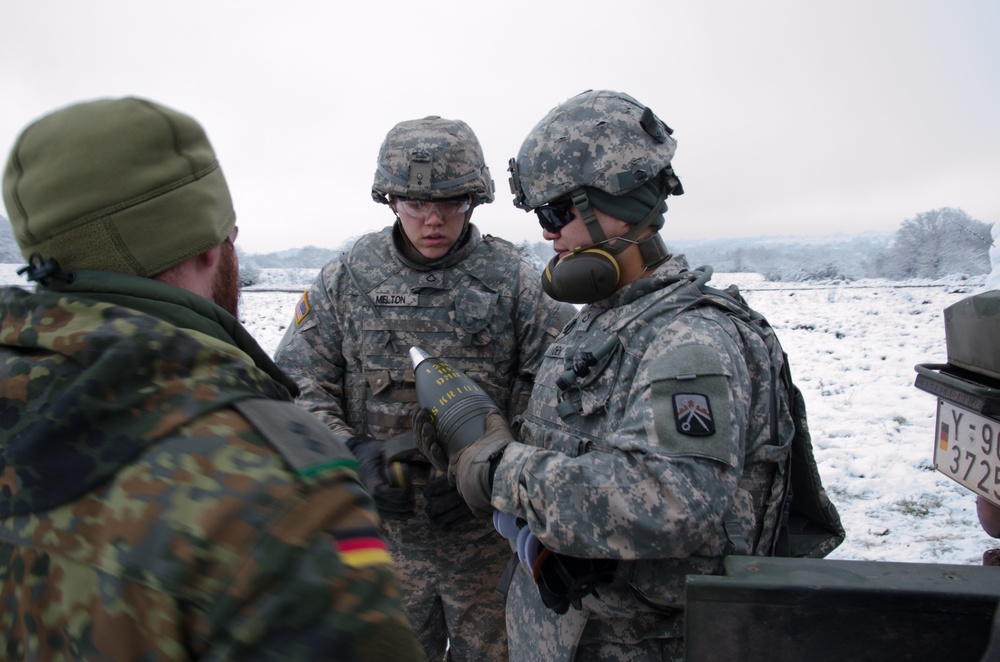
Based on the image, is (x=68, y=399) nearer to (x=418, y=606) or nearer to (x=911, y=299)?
(x=418, y=606)

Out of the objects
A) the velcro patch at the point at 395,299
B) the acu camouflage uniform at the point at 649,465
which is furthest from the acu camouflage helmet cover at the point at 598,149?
the velcro patch at the point at 395,299

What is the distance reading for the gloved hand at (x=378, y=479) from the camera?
2746 mm

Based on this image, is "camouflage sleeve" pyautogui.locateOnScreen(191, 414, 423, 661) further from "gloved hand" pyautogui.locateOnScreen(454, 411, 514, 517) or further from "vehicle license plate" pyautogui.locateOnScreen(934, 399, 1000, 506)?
"vehicle license plate" pyautogui.locateOnScreen(934, 399, 1000, 506)

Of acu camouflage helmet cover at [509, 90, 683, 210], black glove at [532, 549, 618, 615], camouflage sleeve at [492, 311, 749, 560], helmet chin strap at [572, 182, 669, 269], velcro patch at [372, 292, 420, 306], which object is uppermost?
acu camouflage helmet cover at [509, 90, 683, 210]

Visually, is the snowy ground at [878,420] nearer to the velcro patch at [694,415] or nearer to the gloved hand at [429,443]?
the gloved hand at [429,443]

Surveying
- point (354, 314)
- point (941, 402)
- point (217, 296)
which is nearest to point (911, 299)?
point (941, 402)

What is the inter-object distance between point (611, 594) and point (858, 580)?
2.57 feet

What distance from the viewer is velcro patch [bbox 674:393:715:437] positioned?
1.67m

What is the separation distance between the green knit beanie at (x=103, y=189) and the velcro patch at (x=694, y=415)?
122 cm

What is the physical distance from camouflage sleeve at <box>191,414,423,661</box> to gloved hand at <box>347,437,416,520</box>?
6.01 feet

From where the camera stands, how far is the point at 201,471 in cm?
92

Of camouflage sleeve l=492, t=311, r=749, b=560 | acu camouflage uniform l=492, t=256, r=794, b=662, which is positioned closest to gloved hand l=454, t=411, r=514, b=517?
acu camouflage uniform l=492, t=256, r=794, b=662

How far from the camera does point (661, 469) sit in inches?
64.3

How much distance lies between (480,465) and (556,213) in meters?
0.90
